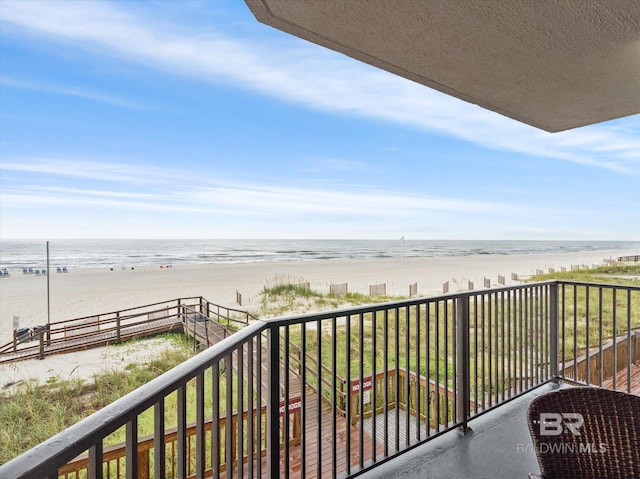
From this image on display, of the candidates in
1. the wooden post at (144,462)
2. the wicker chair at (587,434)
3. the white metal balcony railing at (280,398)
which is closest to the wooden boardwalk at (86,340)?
the wooden post at (144,462)

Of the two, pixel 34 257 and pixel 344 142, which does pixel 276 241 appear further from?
pixel 34 257

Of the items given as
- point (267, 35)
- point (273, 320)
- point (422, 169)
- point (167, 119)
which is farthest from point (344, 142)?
point (273, 320)

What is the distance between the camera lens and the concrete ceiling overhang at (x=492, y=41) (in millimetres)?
1601

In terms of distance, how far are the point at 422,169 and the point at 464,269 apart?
33.0ft

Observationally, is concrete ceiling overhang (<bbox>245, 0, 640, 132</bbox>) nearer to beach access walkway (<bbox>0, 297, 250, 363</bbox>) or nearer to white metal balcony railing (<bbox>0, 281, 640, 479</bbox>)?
white metal balcony railing (<bbox>0, 281, 640, 479</bbox>)

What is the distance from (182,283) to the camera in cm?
1772

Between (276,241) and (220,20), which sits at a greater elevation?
(220,20)

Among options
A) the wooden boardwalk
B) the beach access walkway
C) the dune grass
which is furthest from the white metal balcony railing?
the wooden boardwalk

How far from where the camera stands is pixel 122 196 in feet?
87.9

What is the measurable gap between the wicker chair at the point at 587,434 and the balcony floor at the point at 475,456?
78 cm

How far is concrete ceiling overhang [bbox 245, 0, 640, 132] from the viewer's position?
1.60 m

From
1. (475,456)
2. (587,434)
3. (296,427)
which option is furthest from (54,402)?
(587,434)

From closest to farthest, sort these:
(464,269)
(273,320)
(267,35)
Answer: (273,320) → (267,35) → (464,269)

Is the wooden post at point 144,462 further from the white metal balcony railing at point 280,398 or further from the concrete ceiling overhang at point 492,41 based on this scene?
the concrete ceiling overhang at point 492,41
